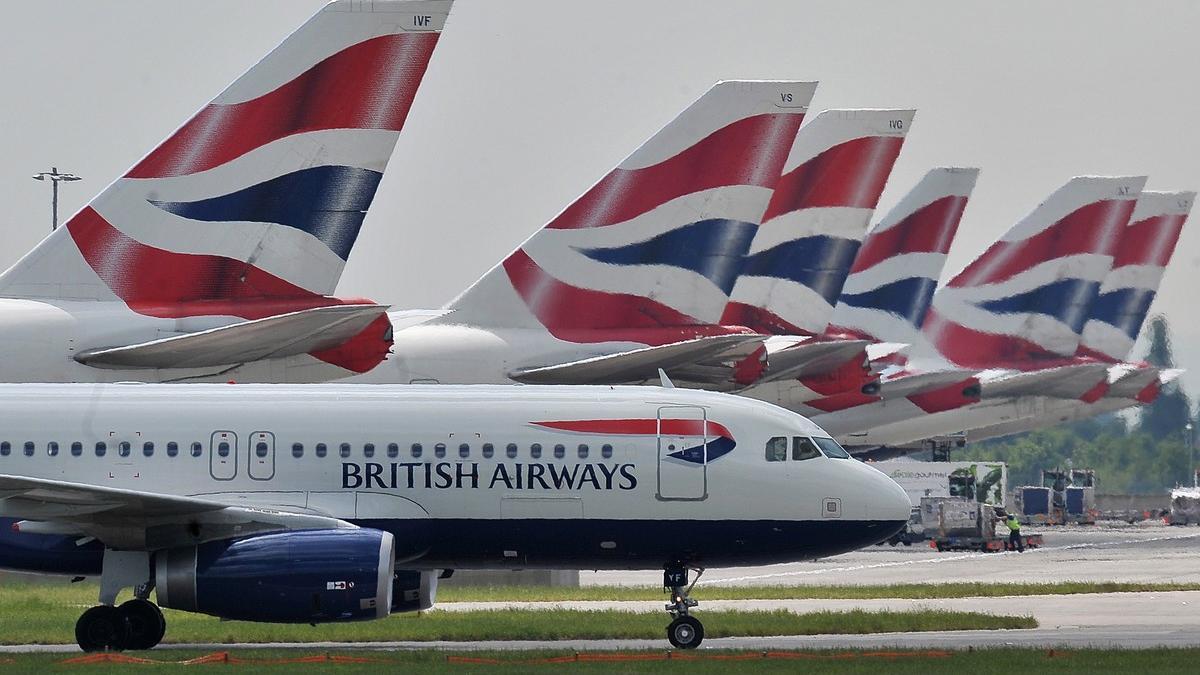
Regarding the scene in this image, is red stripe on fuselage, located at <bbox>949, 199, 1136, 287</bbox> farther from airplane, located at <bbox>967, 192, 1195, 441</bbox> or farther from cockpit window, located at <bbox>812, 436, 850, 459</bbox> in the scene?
cockpit window, located at <bbox>812, 436, 850, 459</bbox>

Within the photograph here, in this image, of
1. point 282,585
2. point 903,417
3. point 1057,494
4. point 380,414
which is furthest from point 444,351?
point 1057,494

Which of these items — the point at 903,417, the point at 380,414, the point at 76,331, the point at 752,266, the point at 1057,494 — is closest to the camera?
the point at 380,414

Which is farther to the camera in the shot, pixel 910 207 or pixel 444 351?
pixel 910 207

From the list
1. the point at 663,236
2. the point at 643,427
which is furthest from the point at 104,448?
the point at 663,236

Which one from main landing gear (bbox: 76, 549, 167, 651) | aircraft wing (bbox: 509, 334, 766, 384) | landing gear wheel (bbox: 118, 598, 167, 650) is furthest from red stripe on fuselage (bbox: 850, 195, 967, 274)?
main landing gear (bbox: 76, 549, 167, 651)

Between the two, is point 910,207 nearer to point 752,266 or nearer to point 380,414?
point 752,266

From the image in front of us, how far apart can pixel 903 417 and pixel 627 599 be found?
34585 mm

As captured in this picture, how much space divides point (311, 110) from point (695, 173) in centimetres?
1080

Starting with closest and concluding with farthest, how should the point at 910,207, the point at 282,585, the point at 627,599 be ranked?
1. the point at 282,585
2. the point at 627,599
3. the point at 910,207

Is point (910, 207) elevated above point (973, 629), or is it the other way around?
point (910, 207)

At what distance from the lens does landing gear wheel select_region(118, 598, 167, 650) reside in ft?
90.8

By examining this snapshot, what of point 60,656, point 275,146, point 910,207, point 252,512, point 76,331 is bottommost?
point 60,656

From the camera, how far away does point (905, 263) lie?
66438mm

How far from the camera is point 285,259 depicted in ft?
104
